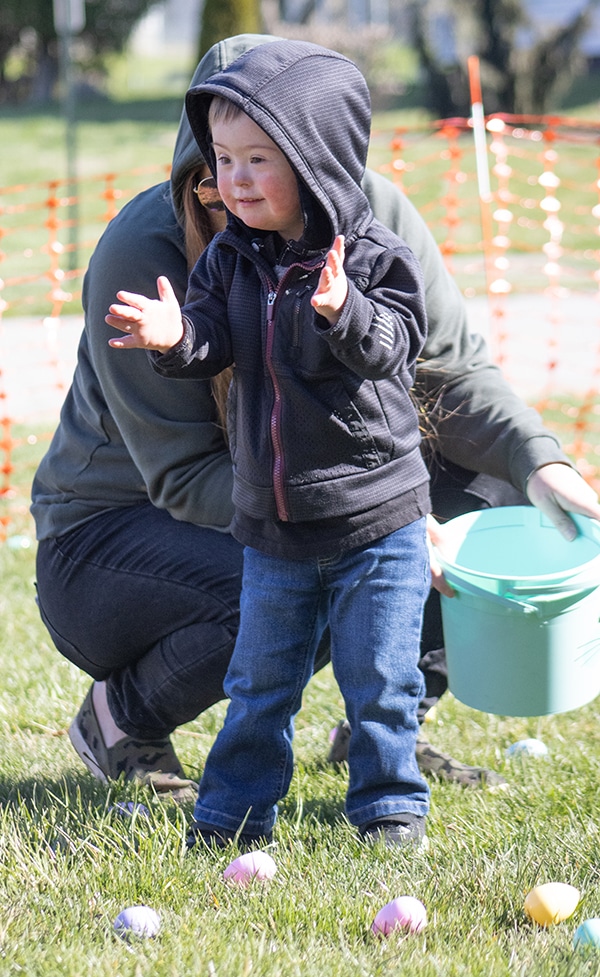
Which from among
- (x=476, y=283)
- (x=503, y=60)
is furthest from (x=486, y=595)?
(x=503, y=60)

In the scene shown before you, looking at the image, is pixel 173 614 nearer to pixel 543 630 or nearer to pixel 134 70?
pixel 543 630

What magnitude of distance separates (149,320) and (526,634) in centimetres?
98

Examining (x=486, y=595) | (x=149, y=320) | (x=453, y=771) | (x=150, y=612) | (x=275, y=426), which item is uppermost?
(x=149, y=320)

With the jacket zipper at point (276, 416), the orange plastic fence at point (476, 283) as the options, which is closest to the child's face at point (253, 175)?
the jacket zipper at point (276, 416)

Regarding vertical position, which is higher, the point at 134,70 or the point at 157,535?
the point at 157,535

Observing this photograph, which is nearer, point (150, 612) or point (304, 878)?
point (304, 878)

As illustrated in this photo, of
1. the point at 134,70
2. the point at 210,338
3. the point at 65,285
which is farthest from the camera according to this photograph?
the point at 134,70

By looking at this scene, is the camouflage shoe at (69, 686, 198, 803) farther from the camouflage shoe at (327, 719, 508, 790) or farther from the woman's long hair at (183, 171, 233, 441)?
the woman's long hair at (183, 171, 233, 441)

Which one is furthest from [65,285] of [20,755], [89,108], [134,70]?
[134,70]

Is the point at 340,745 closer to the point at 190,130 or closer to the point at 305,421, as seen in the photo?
the point at 305,421

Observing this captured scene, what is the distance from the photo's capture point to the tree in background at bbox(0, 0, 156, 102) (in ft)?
72.7

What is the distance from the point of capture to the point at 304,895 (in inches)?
81.4

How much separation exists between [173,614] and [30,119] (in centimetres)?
1831

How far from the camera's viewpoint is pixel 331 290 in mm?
1781
